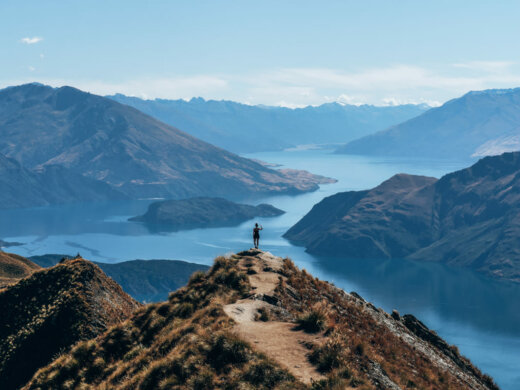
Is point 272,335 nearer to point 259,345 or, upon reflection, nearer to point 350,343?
point 259,345

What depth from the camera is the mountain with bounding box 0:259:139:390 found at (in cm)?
4366

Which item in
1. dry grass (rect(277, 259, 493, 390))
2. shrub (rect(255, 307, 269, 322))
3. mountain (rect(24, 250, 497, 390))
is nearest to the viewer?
mountain (rect(24, 250, 497, 390))

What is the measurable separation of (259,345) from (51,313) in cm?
2412

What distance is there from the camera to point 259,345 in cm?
2939

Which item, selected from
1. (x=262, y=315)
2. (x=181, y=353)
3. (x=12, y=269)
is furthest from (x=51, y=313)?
(x=12, y=269)

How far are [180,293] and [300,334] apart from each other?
43.4ft

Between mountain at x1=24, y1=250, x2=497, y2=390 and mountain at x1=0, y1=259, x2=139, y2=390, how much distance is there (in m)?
6.70

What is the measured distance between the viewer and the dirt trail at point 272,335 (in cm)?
2767

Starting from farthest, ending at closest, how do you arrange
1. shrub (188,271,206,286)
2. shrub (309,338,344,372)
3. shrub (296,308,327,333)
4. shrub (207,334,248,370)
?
1. shrub (188,271,206,286)
2. shrub (296,308,327,333)
3. shrub (207,334,248,370)
4. shrub (309,338,344,372)

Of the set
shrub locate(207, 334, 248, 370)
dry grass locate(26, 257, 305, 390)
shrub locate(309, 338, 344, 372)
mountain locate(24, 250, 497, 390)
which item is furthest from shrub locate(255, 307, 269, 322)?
shrub locate(309, 338, 344, 372)

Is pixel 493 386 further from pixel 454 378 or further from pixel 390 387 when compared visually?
pixel 390 387

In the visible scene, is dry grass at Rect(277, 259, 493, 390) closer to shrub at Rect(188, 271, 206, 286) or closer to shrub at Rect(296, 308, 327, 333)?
shrub at Rect(296, 308, 327, 333)

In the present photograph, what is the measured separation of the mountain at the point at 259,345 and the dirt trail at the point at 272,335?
0.06 m

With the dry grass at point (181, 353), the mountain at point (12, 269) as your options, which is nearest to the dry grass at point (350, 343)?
the dry grass at point (181, 353)
